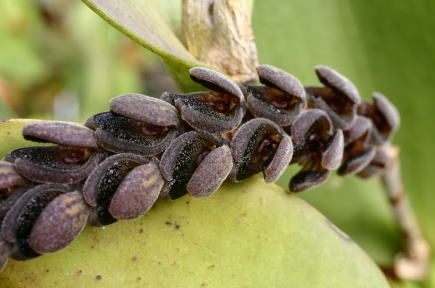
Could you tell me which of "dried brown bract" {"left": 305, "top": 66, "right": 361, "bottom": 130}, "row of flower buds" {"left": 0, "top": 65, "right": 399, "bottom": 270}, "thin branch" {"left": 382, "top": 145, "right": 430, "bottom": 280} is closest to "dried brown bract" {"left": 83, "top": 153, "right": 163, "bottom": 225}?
"row of flower buds" {"left": 0, "top": 65, "right": 399, "bottom": 270}

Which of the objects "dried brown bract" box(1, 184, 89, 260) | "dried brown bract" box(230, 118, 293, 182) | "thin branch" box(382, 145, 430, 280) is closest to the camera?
"dried brown bract" box(1, 184, 89, 260)

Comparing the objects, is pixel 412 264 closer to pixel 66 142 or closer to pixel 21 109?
pixel 66 142

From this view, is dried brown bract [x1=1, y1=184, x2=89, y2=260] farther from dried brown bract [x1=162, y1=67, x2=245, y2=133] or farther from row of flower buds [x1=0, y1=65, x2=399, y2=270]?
dried brown bract [x1=162, y1=67, x2=245, y2=133]

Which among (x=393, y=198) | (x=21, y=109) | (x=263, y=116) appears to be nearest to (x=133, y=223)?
(x=263, y=116)

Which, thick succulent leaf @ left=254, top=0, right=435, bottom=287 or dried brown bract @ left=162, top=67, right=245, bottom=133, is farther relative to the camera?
thick succulent leaf @ left=254, top=0, right=435, bottom=287

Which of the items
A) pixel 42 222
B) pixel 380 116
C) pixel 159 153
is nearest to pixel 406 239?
pixel 380 116

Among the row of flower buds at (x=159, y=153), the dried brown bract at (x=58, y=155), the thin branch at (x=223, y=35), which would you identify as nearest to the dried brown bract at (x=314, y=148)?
the row of flower buds at (x=159, y=153)

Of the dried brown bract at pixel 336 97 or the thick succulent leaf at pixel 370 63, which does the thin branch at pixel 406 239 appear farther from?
the dried brown bract at pixel 336 97
